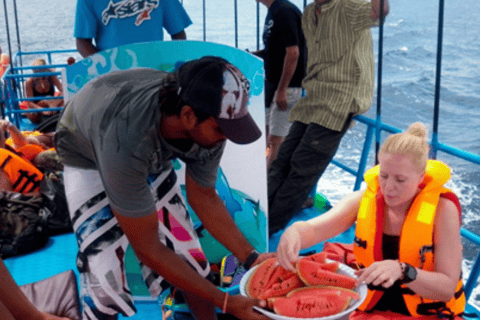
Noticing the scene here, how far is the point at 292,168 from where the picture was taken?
3.38m

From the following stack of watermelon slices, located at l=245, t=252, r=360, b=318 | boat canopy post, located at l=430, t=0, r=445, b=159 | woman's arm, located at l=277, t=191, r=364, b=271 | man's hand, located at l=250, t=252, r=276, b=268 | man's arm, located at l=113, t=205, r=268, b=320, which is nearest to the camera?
stack of watermelon slices, located at l=245, t=252, r=360, b=318

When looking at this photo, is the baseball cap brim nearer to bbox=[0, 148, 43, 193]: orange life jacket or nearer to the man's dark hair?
the man's dark hair

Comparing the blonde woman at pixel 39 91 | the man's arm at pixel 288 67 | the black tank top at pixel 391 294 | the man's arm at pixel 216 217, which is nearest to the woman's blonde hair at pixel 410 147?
the black tank top at pixel 391 294

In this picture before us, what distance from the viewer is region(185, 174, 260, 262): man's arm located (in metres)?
2.10

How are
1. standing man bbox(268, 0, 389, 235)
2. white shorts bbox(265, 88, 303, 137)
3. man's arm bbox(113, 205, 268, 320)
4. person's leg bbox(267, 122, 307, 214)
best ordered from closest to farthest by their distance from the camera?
1. man's arm bbox(113, 205, 268, 320)
2. standing man bbox(268, 0, 389, 235)
3. person's leg bbox(267, 122, 307, 214)
4. white shorts bbox(265, 88, 303, 137)

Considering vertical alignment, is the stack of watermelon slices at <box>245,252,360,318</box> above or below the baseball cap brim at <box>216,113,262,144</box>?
below

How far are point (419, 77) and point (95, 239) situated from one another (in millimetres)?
14384

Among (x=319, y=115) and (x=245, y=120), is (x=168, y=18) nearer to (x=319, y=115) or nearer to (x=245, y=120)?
(x=319, y=115)

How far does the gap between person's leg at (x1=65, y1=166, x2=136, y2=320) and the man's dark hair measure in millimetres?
472

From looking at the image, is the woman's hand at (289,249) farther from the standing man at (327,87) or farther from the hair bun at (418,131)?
the standing man at (327,87)

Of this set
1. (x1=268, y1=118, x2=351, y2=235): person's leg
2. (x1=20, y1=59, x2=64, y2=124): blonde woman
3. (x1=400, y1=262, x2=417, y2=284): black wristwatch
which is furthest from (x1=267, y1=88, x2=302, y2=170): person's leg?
(x1=20, y1=59, x2=64, y2=124): blonde woman

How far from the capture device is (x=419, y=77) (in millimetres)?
14961

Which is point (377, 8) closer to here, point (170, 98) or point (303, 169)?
point (303, 169)

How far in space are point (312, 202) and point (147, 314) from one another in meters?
1.71
